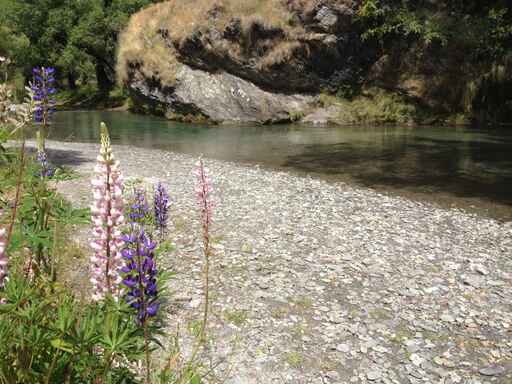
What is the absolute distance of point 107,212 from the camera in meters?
2.83

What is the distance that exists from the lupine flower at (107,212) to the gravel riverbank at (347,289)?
2.57m

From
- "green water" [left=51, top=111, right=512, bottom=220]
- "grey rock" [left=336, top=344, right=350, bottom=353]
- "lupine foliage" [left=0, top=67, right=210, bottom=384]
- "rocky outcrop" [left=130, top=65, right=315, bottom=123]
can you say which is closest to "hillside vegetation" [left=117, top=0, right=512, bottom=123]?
"rocky outcrop" [left=130, top=65, right=315, bottom=123]

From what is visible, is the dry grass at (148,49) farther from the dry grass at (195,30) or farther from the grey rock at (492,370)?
the grey rock at (492,370)

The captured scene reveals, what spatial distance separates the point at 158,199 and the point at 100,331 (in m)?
6.02

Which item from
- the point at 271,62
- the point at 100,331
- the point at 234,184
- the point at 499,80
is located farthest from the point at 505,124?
the point at 100,331

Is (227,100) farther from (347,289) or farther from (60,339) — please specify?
(60,339)

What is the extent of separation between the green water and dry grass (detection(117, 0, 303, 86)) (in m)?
6.84

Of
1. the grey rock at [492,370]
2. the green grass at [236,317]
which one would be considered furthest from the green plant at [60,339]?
the grey rock at [492,370]

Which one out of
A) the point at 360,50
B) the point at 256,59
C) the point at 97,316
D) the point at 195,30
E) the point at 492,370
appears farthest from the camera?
the point at 195,30

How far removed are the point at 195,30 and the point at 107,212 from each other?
41309 millimetres

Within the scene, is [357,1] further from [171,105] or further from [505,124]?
[171,105]

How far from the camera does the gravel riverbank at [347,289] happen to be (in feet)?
20.7

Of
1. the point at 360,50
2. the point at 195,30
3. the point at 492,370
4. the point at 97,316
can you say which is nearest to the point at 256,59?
the point at 195,30

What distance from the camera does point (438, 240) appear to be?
11.3 metres
